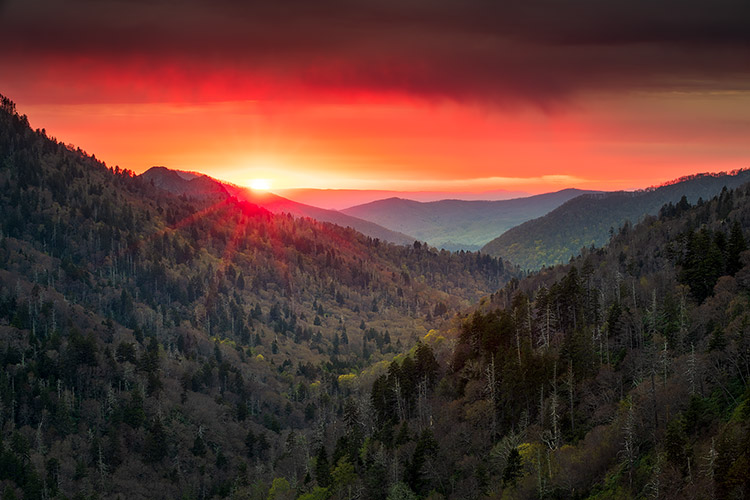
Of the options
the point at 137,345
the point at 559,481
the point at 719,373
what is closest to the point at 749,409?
the point at 719,373

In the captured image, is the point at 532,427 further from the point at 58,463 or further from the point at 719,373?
the point at 58,463

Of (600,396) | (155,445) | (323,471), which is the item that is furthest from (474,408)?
(155,445)

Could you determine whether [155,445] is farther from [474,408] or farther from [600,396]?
[600,396]

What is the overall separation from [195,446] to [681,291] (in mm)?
112863

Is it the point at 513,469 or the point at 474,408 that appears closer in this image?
the point at 513,469

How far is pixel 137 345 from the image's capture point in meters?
197

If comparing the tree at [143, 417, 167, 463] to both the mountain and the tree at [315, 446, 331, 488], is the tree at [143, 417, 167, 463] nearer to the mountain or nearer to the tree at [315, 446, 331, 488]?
the tree at [315, 446, 331, 488]

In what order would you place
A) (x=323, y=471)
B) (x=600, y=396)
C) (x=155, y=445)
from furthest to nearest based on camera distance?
1. (x=155, y=445)
2. (x=323, y=471)
3. (x=600, y=396)

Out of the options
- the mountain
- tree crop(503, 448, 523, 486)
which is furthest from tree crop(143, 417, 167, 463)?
tree crop(503, 448, 523, 486)

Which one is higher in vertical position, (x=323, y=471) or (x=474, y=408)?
(x=474, y=408)

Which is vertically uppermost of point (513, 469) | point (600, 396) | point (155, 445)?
point (600, 396)

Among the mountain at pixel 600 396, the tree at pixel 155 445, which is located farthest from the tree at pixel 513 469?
the tree at pixel 155 445

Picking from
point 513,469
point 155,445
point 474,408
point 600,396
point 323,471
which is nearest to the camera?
point 513,469

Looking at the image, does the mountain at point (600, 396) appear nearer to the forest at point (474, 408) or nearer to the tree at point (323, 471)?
the forest at point (474, 408)
